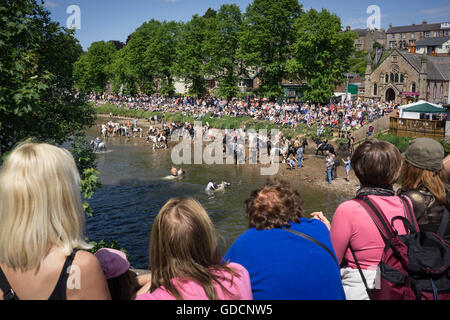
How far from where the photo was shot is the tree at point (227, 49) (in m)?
54.3

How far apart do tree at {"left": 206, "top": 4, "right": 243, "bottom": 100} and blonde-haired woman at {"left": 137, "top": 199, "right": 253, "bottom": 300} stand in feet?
172

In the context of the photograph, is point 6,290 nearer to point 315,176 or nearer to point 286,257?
point 286,257

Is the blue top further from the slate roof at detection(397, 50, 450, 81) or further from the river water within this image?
the slate roof at detection(397, 50, 450, 81)

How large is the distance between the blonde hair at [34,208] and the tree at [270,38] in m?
47.8

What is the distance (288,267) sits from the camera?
8.71 feet

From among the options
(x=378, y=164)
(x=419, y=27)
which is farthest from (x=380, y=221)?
(x=419, y=27)

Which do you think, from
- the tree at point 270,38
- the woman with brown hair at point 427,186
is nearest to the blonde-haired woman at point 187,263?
the woman with brown hair at point 427,186

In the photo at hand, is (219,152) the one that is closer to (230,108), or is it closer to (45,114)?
(230,108)

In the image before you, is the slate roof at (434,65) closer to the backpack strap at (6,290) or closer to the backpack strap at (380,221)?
the backpack strap at (380,221)

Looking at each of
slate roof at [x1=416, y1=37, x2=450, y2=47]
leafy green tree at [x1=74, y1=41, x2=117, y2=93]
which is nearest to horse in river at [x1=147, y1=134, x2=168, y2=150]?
leafy green tree at [x1=74, y1=41, x2=117, y2=93]

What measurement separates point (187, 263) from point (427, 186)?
240cm
